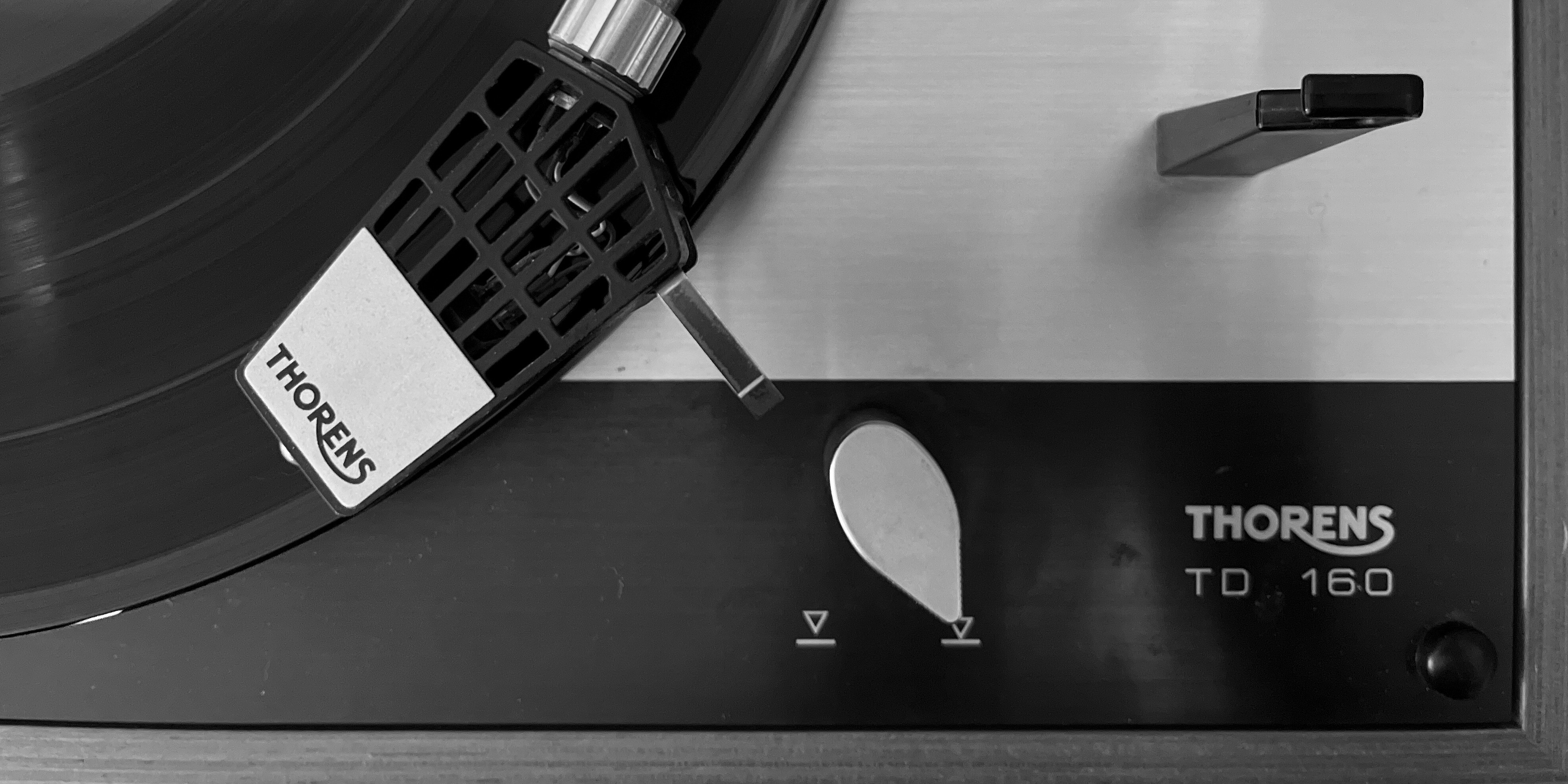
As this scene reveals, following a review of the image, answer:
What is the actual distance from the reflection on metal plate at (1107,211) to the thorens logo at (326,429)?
0.13 metres

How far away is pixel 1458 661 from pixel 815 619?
10.6 inches

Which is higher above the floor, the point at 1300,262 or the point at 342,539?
the point at 342,539

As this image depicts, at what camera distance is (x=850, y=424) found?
0.37 m

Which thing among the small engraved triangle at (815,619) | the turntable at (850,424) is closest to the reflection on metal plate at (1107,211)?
the turntable at (850,424)

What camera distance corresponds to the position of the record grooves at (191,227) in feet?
1.14

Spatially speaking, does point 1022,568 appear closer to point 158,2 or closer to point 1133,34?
point 1133,34

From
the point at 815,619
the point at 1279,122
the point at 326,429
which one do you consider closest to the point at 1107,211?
the point at 1279,122

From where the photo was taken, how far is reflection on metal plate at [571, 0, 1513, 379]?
1.21ft

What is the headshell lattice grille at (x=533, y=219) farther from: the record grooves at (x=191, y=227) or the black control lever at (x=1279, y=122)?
the black control lever at (x=1279, y=122)

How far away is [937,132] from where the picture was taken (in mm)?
372

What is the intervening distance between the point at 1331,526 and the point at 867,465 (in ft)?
0.69

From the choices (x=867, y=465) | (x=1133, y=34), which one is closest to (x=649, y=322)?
(x=867, y=465)

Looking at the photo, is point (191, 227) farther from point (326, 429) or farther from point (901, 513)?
point (901, 513)

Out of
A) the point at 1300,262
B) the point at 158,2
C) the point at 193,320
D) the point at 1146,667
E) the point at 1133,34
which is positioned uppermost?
the point at 158,2
